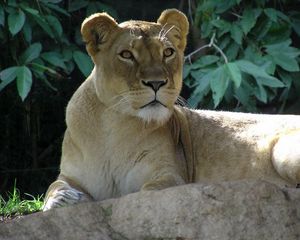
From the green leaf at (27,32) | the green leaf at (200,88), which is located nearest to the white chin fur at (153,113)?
the green leaf at (200,88)

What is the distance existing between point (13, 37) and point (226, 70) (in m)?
1.82

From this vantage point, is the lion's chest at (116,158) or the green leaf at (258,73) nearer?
the lion's chest at (116,158)

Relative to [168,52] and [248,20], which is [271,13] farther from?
[168,52]

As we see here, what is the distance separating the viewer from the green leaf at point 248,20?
7.38 meters

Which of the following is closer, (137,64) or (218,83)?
(137,64)

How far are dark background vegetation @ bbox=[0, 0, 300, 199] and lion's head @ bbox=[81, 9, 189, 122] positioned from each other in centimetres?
153

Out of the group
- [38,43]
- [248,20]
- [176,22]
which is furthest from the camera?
[248,20]

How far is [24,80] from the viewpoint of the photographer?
6.75 meters

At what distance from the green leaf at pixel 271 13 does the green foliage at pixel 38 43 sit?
1.30 m

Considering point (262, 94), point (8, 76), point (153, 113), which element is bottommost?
point (262, 94)

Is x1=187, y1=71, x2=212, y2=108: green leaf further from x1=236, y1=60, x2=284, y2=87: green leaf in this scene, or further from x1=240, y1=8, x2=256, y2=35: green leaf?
x1=240, y1=8, x2=256, y2=35: green leaf

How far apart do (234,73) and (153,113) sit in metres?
2.00

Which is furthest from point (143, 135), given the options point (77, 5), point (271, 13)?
point (77, 5)

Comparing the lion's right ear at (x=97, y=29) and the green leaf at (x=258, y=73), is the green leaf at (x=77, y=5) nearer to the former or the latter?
the green leaf at (x=258, y=73)
